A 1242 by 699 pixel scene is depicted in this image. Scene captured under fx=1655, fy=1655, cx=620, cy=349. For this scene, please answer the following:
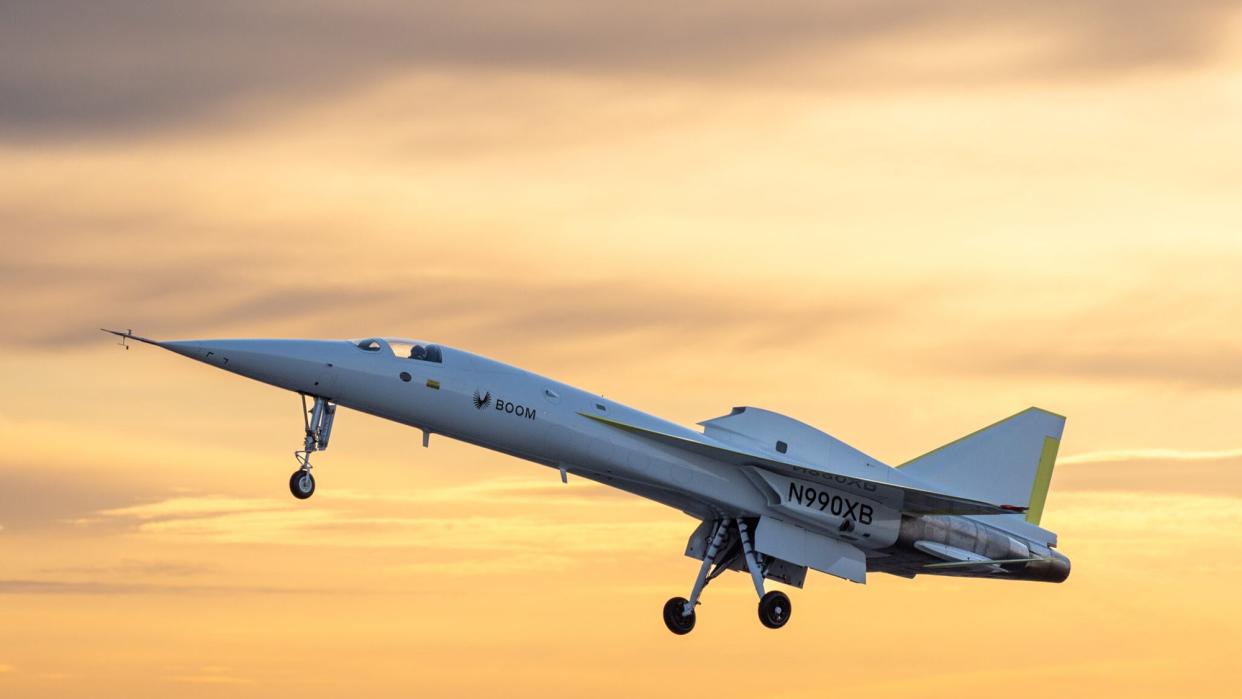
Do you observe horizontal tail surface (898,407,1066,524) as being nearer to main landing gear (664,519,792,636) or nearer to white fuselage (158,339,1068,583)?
white fuselage (158,339,1068,583)

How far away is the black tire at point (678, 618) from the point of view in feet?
129

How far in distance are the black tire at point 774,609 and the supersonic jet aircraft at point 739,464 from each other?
0.02m

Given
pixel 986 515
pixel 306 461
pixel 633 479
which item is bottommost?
pixel 306 461

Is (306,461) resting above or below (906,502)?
below

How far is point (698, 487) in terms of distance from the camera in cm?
3859

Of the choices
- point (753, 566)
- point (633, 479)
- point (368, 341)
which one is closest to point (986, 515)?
point (753, 566)

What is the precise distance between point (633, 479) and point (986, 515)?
9.23 m

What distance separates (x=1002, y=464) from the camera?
42.4 m

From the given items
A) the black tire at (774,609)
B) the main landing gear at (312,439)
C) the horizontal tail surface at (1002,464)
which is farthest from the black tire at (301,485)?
the horizontal tail surface at (1002,464)

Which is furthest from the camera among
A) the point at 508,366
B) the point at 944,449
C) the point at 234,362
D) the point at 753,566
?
the point at 944,449

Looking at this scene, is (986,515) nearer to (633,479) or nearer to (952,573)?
(952,573)

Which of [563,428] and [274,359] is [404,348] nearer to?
[274,359]

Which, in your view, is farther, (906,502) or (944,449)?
(944,449)

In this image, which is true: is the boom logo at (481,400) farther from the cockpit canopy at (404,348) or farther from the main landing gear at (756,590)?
the main landing gear at (756,590)
